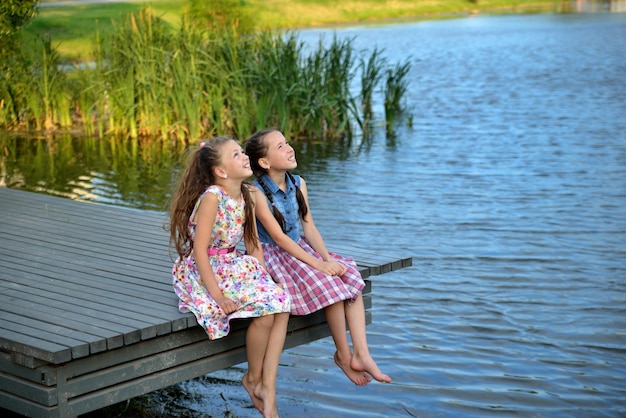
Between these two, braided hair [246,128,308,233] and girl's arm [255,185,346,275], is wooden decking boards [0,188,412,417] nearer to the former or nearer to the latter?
girl's arm [255,185,346,275]

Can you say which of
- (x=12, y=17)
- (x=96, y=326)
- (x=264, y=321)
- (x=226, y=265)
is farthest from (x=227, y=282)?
(x=12, y=17)

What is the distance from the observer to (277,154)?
14.5 feet

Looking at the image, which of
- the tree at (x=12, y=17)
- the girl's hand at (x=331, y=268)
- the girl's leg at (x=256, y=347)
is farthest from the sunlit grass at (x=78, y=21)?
the girl's leg at (x=256, y=347)

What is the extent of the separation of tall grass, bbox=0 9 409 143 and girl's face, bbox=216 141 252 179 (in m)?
7.41

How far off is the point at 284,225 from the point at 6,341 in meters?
1.40

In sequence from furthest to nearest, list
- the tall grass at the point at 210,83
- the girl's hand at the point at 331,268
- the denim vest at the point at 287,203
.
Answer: the tall grass at the point at 210,83 < the denim vest at the point at 287,203 < the girl's hand at the point at 331,268

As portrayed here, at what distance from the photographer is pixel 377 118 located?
14.5 m

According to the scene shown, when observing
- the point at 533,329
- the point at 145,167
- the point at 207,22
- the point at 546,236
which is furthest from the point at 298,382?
the point at 207,22

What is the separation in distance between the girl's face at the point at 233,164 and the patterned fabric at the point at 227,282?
0.28 ft

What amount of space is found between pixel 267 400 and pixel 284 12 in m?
38.6

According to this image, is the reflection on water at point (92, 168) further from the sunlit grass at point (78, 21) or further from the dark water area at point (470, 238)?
the sunlit grass at point (78, 21)

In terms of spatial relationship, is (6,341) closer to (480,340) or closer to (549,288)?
(480,340)

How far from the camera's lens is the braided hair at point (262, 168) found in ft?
14.6

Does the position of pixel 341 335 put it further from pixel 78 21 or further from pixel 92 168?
pixel 78 21
